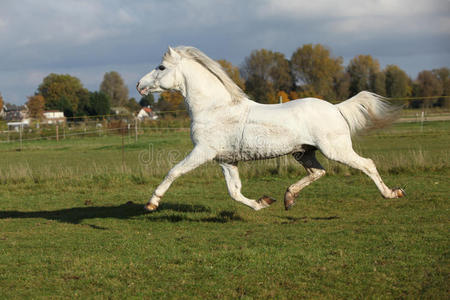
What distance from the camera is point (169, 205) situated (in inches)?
371

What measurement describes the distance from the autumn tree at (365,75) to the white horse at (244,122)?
134ft

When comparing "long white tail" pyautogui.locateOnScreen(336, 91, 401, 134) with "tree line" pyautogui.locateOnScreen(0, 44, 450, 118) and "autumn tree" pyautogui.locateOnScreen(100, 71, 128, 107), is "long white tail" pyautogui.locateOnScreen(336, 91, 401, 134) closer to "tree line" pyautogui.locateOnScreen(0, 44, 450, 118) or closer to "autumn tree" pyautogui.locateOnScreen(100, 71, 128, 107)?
"tree line" pyautogui.locateOnScreen(0, 44, 450, 118)

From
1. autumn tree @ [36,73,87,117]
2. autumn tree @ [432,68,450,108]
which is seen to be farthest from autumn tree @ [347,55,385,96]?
autumn tree @ [36,73,87,117]

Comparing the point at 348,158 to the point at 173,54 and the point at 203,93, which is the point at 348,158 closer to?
the point at 203,93

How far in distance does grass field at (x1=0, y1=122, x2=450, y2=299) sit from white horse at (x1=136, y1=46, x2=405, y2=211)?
0.58m

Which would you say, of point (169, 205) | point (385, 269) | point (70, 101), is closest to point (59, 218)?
point (169, 205)

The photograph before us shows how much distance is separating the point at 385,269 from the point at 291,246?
1301 millimetres

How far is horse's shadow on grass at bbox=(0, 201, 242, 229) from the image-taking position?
809 centimetres

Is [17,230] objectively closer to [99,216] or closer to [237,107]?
[99,216]

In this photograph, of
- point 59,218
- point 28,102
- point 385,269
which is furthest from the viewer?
point 28,102

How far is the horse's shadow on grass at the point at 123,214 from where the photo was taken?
26.5 ft

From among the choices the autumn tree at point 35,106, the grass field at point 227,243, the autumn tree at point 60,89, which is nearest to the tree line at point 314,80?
the autumn tree at point 35,106

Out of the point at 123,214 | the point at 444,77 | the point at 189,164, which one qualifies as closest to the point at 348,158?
the point at 189,164

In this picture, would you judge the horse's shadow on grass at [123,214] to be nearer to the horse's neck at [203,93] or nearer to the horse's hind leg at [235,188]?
the horse's hind leg at [235,188]
